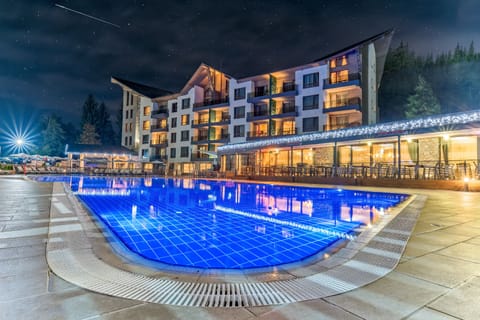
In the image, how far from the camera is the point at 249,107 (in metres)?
28.8

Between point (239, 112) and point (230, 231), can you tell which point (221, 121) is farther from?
point (230, 231)

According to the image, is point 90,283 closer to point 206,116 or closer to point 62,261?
point 62,261

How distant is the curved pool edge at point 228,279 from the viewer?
1.89 m

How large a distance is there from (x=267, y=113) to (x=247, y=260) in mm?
25501

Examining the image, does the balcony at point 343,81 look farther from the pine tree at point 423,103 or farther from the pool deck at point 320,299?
the pool deck at point 320,299

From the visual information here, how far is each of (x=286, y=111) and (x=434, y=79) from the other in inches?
890

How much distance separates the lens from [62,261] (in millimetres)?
2547

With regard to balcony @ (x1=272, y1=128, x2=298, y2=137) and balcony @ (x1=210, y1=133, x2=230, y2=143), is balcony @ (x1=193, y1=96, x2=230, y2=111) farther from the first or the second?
balcony @ (x1=272, y1=128, x2=298, y2=137)

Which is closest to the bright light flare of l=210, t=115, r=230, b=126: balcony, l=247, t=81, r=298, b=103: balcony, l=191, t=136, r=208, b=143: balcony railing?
l=191, t=136, r=208, b=143: balcony railing

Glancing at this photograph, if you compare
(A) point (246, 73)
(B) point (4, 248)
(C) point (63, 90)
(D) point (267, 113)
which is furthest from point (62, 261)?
(C) point (63, 90)

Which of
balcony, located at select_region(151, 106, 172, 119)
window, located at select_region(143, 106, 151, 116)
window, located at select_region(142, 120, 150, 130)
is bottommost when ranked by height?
window, located at select_region(142, 120, 150, 130)

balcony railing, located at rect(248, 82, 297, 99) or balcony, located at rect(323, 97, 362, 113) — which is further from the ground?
balcony railing, located at rect(248, 82, 297, 99)

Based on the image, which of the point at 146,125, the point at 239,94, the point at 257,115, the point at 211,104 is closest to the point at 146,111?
the point at 146,125

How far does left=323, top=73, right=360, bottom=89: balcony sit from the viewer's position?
22.0 meters
